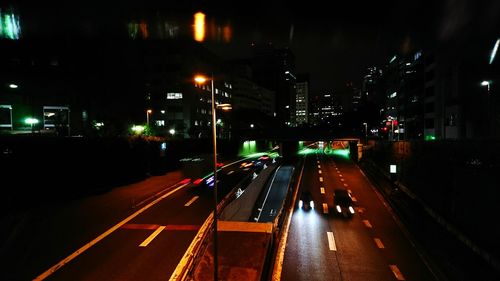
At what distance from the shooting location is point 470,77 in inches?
2213

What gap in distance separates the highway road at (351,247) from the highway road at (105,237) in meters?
6.52

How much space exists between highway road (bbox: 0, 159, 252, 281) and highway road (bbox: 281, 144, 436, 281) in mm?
6521

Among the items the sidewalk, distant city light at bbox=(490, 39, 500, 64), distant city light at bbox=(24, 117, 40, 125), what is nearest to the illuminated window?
distant city light at bbox=(24, 117, 40, 125)

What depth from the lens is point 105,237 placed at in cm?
1902

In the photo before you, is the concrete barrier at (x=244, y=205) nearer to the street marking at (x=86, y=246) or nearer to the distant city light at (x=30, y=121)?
the street marking at (x=86, y=246)

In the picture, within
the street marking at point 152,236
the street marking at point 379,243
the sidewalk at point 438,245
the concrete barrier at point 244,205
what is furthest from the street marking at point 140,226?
the sidewalk at point 438,245

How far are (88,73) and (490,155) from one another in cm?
6338

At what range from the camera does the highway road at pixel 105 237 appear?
14.6m

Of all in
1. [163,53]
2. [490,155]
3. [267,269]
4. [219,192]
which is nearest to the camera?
[267,269]

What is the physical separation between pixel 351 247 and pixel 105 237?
14816mm

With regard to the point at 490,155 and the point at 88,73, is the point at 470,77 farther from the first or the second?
the point at 88,73

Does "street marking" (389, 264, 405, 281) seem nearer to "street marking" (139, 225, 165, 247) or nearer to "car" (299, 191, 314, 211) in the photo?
"car" (299, 191, 314, 211)

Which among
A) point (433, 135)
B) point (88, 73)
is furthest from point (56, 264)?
point (433, 135)

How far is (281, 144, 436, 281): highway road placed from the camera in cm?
1547
